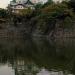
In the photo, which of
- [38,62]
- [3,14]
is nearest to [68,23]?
[3,14]

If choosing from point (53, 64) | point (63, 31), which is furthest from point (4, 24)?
point (53, 64)

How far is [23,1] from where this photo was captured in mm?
75562

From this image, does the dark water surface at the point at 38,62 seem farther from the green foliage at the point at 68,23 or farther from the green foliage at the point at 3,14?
the green foliage at the point at 3,14

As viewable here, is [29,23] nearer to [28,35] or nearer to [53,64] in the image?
[28,35]

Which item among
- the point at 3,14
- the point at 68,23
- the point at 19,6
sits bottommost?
the point at 68,23

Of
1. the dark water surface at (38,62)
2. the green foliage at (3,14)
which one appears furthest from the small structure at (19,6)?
the dark water surface at (38,62)

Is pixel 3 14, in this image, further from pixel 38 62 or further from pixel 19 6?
pixel 38 62

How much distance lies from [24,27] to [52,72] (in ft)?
128

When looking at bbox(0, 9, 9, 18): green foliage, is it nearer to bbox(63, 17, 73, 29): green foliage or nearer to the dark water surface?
bbox(63, 17, 73, 29): green foliage

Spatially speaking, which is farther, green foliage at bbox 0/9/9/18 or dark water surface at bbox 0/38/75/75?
green foliage at bbox 0/9/9/18

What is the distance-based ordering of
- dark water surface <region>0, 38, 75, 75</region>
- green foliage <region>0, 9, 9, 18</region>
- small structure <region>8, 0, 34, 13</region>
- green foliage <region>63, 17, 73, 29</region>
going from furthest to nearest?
small structure <region>8, 0, 34, 13</region>
green foliage <region>0, 9, 9, 18</region>
green foliage <region>63, 17, 73, 29</region>
dark water surface <region>0, 38, 75, 75</region>

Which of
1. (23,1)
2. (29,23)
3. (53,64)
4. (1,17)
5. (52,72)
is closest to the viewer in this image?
(52,72)

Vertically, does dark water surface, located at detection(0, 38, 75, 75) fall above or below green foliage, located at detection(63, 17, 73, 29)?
below

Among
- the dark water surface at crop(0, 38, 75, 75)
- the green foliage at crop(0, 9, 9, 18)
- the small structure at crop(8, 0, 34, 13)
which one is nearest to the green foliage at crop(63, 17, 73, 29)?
the green foliage at crop(0, 9, 9, 18)
